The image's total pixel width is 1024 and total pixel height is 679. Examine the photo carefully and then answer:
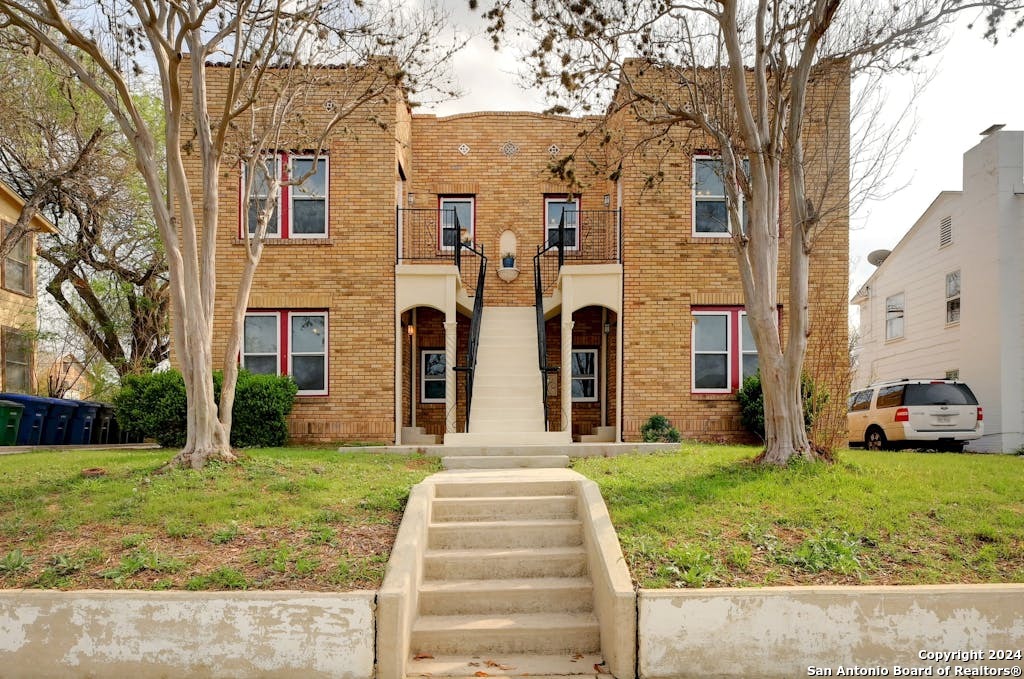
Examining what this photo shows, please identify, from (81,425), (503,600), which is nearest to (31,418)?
(81,425)

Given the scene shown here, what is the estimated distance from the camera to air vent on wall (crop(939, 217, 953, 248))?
20.0m

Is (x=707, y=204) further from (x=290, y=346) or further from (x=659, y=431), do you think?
(x=290, y=346)

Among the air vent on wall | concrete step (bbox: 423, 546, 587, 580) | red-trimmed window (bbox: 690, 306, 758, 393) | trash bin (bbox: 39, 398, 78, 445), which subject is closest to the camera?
concrete step (bbox: 423, 546, 587, 580)

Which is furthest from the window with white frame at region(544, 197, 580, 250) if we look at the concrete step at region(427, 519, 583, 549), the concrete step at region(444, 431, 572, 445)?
the concrete step at region(427, 519, 583, 549)

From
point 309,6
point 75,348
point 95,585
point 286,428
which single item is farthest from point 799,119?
point 75,348

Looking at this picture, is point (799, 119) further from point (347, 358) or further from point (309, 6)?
point (347, 358)

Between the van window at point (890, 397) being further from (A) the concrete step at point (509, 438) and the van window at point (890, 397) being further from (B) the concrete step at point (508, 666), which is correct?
(B) the concrete step at point (508, 666)

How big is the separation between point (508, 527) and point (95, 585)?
3.51m

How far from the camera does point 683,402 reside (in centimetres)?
1439

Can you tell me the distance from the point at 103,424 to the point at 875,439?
738 inches

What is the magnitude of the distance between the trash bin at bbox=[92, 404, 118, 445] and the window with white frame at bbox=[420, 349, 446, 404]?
8.71m

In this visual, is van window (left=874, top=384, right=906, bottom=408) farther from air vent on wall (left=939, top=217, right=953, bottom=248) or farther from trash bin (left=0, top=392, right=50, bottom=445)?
trash bin (left=0, top=392, right=50, bottom=445)

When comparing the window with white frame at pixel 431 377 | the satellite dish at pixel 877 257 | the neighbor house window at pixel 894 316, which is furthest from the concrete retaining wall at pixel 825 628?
the satellite dish at pixel 877 257

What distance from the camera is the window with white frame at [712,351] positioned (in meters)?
14.5
